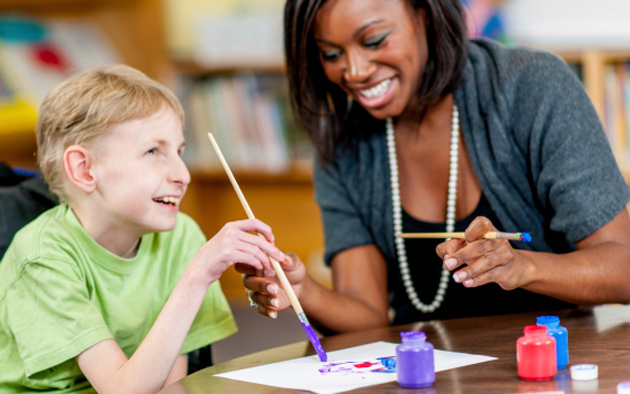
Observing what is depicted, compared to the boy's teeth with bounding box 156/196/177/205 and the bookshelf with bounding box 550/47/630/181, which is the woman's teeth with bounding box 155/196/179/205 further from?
the bookshelf with bounding box 550/47/630/181

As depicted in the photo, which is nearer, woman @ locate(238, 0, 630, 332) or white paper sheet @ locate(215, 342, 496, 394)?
white paper sheet @ locate(215, 342, 496, 394)

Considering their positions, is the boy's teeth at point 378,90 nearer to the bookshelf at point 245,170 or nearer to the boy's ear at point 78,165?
the boy's ear at point 78,165

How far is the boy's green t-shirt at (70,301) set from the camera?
1.18 metres

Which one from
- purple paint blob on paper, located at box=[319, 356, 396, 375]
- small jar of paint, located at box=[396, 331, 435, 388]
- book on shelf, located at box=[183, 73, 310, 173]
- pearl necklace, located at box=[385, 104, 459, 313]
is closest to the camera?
small jar of paint, located at box=[396, 331, 435, 388]

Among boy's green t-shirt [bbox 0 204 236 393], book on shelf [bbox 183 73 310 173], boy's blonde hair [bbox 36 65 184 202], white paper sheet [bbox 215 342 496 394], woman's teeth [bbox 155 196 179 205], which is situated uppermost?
book on shelf [bbox 183 73 310 173]

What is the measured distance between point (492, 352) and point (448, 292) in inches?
19.9

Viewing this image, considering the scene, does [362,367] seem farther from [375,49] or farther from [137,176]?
[375,49]

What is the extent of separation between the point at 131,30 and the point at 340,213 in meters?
1.93

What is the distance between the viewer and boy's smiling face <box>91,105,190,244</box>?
130cm

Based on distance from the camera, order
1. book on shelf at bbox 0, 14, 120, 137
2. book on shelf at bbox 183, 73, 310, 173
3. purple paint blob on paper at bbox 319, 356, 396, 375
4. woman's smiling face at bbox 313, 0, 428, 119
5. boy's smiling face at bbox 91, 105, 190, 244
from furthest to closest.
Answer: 1. book on shelf at bbox 183, 73, 310, 173
2. book on shelf at bbox 0, 14, 120, 137
3. woman's smiling face at bbox 313, 0, 428, 119
4. boy's smiling face at bbox 91, 105, 190, 244
5. purple paint blob on paper at bbox 319, 356, 396, 375

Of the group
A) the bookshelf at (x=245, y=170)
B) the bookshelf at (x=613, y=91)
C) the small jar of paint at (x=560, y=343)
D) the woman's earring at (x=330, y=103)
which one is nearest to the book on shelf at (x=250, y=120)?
the bookshelf at (x=245, y=170)

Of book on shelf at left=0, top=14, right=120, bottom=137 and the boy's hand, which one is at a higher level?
book on shelf at left=0, top=14, right=120, bottom=137

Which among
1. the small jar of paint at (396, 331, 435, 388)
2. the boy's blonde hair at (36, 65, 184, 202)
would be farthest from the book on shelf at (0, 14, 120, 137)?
the small jar of paint at (396, 331, 435, 388)

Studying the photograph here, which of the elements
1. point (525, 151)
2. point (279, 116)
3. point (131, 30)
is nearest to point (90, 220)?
point (525, 151)
